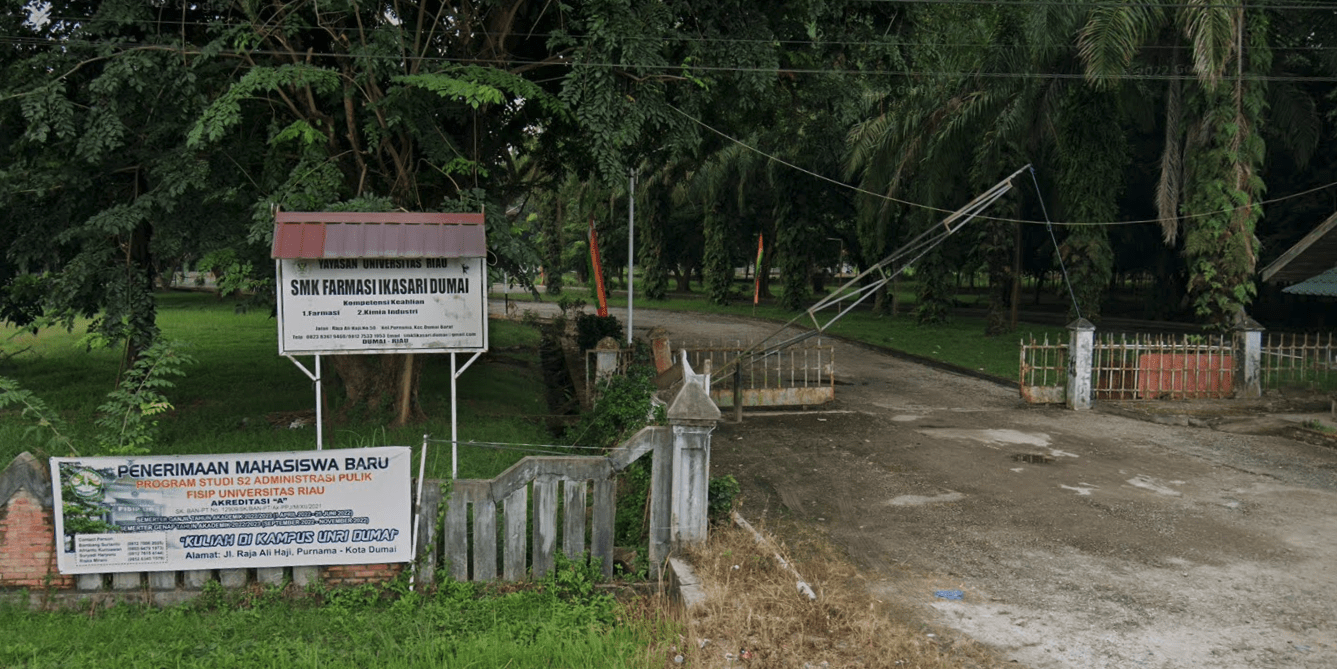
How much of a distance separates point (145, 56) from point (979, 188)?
2209cm

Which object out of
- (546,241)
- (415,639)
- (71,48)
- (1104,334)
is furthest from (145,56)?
(546,241)

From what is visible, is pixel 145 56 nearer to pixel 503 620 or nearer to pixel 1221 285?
pixel 503 620

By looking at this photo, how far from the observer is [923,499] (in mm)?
10547

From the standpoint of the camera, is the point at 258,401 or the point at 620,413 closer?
the point at 620,413

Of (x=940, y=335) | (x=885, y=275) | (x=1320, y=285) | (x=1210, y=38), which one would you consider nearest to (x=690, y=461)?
(x=885, y=275)

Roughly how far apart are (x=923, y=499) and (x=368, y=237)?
624 centimetres

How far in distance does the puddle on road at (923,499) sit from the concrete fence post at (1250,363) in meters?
9.85

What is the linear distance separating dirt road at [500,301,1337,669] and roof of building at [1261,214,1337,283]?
20.4ft

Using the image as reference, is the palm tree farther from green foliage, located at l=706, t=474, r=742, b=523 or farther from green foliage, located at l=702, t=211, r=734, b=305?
green foliage, located at l=702, t=211, r=734, b=305

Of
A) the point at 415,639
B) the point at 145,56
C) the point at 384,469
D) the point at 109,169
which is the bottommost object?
the point at 415,639

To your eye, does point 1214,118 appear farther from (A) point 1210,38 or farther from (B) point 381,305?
(B) point 381,305

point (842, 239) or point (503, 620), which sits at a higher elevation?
point (842, 239)

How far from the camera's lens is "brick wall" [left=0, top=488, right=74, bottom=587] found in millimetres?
6777

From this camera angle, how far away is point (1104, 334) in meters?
28.9
